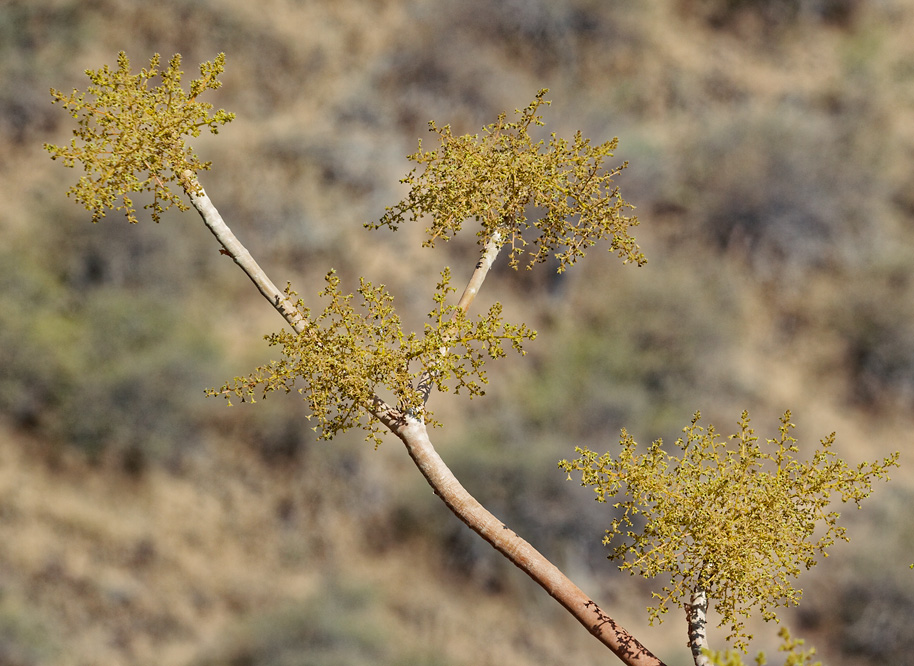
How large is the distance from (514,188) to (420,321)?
26.9 feet

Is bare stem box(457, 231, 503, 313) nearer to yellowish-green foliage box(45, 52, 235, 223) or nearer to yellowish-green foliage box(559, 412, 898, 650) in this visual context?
yellowish-green foliage box(559, 412, 898, 650)

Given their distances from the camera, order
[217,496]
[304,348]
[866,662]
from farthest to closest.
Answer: [217,496] < [866,662] < [304,348]

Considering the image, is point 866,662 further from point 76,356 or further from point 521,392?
point 76,356

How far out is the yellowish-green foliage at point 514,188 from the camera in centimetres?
302

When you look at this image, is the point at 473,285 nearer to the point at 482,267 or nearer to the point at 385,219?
the point at 482,267

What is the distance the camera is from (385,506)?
35.4 feet

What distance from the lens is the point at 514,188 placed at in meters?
3.03

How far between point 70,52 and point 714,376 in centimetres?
1032

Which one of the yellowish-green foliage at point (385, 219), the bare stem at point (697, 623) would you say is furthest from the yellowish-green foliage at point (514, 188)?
the bare stem at point (697, 623)

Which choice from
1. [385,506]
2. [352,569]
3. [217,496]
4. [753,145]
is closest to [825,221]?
[753,145]

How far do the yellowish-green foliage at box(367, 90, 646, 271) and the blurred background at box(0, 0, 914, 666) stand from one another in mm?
7602

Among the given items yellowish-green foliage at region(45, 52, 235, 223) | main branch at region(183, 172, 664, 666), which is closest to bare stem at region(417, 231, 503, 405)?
main branch at region(183, 172, 664, 666)

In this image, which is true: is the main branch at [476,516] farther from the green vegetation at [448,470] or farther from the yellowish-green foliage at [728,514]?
the yellowish-green foliage at [728,514]

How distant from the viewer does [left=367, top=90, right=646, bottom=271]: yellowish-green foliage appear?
3016mm
